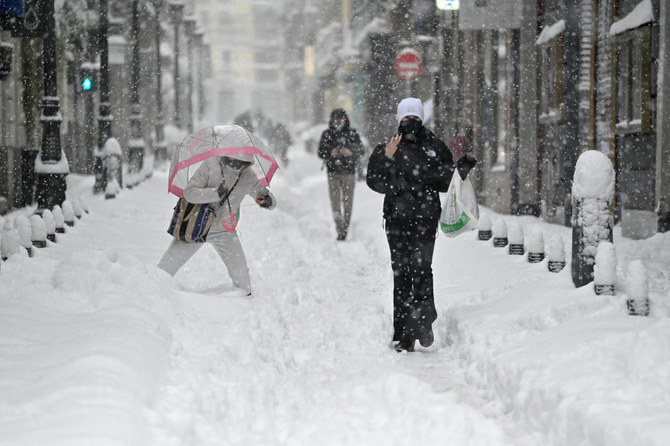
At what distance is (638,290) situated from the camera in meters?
6.52

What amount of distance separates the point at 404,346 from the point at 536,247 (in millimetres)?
2856

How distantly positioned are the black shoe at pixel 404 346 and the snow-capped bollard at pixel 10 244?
4.18 metres

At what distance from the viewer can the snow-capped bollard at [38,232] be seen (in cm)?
1084

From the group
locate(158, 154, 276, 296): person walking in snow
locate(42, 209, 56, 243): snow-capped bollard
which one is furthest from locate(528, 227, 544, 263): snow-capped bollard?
locate(42, 209, 56, 243): snow-capped bollard

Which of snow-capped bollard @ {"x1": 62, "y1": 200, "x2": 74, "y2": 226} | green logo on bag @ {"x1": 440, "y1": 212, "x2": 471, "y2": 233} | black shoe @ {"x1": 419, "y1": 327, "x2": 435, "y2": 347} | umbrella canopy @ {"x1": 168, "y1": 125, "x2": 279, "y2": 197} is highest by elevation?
umbrella canopy @ {"x1": 168, "y1": 125, "x2": 279, "y2": 197}

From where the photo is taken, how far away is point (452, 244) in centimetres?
1220

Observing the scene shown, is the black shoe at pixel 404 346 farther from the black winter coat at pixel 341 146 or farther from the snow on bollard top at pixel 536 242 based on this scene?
the black winter coat at pixel 341 146

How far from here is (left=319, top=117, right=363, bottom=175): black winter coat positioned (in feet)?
47.9

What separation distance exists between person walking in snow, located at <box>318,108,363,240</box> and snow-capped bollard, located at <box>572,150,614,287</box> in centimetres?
697

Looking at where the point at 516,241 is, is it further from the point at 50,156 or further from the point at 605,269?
the point at 50,156

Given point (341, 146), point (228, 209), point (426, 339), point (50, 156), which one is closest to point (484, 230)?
point (341, 146)

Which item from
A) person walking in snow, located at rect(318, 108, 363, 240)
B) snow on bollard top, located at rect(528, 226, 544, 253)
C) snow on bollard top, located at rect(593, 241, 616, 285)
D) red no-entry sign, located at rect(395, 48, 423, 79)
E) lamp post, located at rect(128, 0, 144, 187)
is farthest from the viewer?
lamp post, located at rect(128, 0, 144, 187)

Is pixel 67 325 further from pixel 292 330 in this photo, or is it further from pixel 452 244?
pixel 452 244

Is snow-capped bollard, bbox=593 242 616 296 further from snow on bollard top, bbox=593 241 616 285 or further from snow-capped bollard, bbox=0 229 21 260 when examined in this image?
snow-capped bollard, bbox=0 229 21 260
